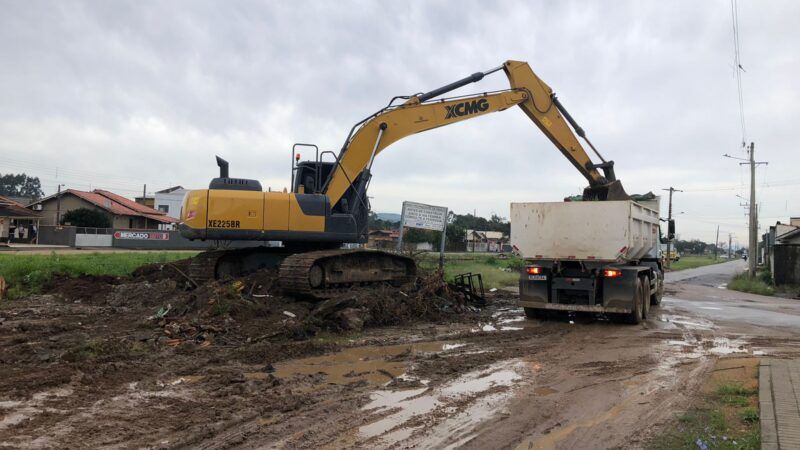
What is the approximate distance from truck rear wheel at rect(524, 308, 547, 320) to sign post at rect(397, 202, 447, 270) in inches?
155

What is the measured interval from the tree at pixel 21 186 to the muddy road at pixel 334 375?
124263mm

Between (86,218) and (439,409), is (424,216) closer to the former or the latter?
(439,409)

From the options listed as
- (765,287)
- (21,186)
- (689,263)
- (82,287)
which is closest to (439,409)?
(82,287)

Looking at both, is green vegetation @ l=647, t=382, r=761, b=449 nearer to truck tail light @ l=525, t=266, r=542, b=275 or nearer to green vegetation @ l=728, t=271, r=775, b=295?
truck tail light @ l=525, t=266, r=542, b=275

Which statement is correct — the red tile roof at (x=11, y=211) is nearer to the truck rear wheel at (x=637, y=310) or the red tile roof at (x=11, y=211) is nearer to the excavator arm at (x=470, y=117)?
A: the excavator arm at (x=470, y=117)

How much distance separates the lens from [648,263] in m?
14.1

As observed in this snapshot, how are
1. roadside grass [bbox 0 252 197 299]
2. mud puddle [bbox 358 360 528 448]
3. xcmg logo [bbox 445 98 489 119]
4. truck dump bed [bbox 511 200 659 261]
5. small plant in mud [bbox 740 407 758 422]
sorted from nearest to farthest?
mud puddle [bbox 358 360 528 448], small plant in mud [bbox 740 407 758 422], truck dump bed [bbox 511 200 659 261], xcmg logo [bbox 445 98 489 119], roadside grass [bbox 0 252 197 299]

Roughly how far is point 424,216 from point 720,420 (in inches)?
454

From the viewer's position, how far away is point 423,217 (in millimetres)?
16078

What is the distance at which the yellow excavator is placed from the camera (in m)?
10.2

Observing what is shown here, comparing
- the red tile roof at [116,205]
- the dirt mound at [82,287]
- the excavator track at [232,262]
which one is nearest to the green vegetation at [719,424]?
the excavator track at [232,262]

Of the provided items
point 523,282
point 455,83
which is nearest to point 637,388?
point 523,282

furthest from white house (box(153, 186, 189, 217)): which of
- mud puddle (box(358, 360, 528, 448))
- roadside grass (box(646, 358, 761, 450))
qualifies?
roadside grass (box(646, 358, 761, 450))

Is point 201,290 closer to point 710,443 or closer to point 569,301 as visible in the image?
point 569,301
